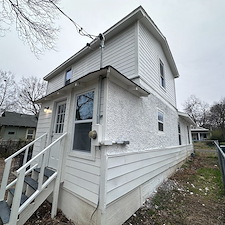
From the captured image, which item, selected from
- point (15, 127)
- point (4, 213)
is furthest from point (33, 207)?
point (15, 127)

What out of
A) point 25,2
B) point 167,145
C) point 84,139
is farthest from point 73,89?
point 167,145

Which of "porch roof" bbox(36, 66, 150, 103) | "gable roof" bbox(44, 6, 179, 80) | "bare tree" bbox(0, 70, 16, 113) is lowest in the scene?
"porch roof" bbox(36, 66, 150, 103)

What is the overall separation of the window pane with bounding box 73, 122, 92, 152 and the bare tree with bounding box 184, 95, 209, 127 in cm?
4413

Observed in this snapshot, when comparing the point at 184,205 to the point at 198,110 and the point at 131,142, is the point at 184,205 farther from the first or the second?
the point at 198,110

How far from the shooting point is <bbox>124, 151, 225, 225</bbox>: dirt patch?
9.66 feet

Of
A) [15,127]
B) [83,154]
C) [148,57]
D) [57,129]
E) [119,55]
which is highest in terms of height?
[148,57]

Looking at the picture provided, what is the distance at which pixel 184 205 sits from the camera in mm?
3621

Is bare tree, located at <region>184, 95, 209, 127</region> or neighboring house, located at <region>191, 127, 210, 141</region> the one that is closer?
neighboring house, located at <region>191, 127, 210, 141</region>

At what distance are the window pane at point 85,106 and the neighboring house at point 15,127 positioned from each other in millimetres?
17633

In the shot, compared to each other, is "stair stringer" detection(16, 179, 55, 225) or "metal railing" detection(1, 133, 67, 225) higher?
"metal railing" detection(1, 133, 67, 225)

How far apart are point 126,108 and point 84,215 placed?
9.02ft

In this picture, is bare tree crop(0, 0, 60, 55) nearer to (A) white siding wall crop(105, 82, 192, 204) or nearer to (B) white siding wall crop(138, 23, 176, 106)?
(A) white siding wall crop(105, 82, 192, 204)

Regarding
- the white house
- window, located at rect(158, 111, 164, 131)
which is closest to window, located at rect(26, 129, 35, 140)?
the white house

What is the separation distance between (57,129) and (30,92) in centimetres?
2024
